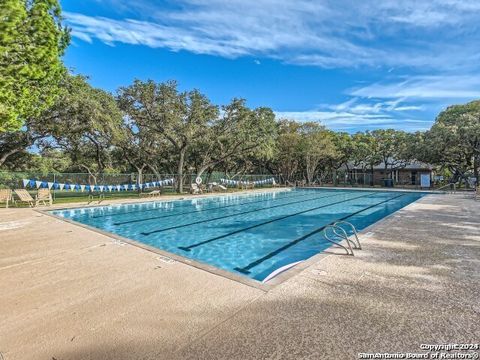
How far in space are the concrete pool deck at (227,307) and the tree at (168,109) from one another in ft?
50.1

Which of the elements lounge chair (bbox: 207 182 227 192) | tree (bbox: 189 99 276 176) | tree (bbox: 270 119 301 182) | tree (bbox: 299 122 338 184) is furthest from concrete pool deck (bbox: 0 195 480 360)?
tree (bbox: 270 119 301 182)

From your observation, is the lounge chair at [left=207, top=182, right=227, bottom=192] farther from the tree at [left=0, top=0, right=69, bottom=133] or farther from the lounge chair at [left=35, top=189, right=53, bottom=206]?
the tree at [left=0, top=0, right=69, bottom=133]

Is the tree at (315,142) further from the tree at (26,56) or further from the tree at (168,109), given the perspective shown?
the tree at (26,56)

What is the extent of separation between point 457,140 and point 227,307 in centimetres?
2564

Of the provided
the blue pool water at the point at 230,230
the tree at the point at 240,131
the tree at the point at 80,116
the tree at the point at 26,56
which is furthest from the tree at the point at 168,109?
the tree at the point at 26,56

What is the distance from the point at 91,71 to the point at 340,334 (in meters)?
20.0

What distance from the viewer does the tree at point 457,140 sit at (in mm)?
20906

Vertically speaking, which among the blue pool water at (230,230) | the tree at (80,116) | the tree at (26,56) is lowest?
the blue pool water at (230,230)

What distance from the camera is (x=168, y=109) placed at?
18.8 m

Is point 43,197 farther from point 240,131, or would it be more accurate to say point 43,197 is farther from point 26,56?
point 240,131

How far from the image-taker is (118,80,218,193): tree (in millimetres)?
18719

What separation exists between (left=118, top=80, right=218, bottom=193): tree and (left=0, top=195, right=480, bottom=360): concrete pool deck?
50.1 ft

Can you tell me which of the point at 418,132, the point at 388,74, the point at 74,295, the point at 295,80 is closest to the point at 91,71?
the point at 295,80

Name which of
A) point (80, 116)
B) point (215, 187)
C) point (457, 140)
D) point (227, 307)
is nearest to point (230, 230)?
point (227, 307)
